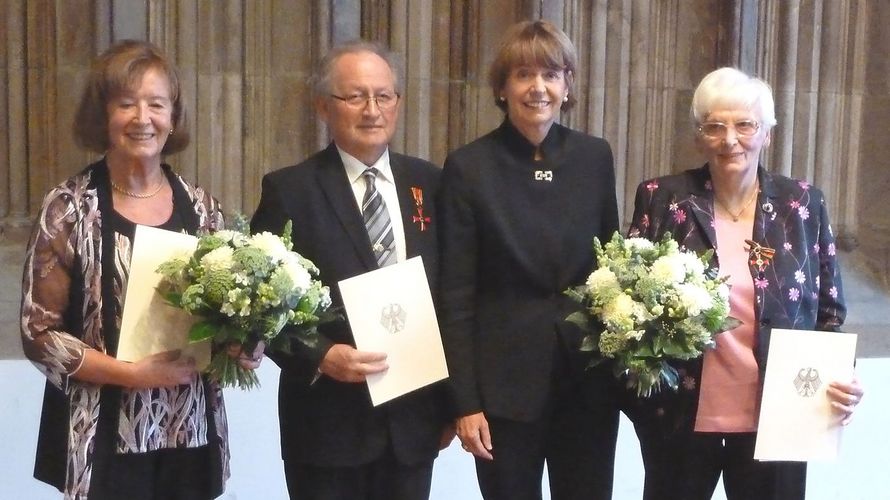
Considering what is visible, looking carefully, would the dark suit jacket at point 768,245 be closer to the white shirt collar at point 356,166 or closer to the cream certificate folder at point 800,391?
the cream certificate folder at point 800,391

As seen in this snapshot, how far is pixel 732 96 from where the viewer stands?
7.58 feet

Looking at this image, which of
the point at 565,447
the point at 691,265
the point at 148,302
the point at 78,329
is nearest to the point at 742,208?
the point at 691,265

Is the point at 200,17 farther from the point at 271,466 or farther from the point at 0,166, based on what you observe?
the point at 271,466

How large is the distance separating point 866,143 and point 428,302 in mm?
3600

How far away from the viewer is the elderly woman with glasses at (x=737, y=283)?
7.55 ft

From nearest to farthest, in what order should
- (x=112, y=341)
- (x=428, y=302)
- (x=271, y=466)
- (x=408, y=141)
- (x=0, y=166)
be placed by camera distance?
(x=112, y=341) < (x=428, y=302) < (x=271, y=466) < (x=0, y=166) < (x=408, y=141)

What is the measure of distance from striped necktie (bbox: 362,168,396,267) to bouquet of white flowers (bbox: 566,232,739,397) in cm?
43

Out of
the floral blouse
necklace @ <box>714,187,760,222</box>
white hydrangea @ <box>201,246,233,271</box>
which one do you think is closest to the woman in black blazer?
necklace @ <box>714,187,760,222</box>

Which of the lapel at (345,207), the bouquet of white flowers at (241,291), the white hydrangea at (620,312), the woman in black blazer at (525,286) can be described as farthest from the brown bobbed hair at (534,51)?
the bouquet of white flowers at (241,291)

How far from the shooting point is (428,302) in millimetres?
2211

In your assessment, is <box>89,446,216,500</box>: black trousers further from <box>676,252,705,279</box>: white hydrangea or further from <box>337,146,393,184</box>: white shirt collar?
<box>676,252,705,279</box>: white hydrangea

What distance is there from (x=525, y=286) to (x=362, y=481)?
592 mm

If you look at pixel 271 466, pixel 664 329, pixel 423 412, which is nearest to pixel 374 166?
pixel 423 412

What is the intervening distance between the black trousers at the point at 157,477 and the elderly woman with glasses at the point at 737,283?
1032 mm
